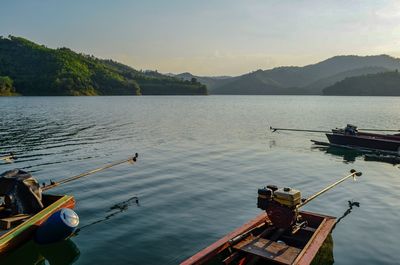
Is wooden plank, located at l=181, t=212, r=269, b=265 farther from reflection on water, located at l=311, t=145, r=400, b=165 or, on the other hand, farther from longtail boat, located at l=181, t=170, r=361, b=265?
reflection on water, located at l=311, t=145, r=400, b=165

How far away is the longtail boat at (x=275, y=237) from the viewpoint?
1084 centimetres

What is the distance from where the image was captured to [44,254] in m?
13.9

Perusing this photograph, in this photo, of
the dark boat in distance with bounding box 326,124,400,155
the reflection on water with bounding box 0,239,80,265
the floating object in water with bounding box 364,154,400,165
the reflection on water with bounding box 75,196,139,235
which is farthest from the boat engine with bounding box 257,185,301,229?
the dark boat in distance with bounding box 326,124,400,155

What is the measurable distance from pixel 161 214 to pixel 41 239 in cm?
583

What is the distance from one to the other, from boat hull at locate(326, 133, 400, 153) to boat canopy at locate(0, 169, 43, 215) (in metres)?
32.9

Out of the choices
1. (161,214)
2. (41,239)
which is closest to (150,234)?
(161,214)

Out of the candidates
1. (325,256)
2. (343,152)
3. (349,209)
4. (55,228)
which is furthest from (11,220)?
(343,152)

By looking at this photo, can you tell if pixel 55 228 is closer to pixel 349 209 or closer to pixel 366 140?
pixel 349 209

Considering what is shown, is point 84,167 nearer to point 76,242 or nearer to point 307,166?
point 76,242

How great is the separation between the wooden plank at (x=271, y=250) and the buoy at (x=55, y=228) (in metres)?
6.66

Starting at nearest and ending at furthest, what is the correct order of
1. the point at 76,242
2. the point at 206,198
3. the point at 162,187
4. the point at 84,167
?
the point at 76,242
the point at 206,198
the point at 162,187
the point at 84,167

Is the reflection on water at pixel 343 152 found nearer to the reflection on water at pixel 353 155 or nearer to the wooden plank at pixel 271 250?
the reflection on water at pixel 353 155

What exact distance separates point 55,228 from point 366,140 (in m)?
33.2

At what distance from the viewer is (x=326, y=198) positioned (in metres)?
21.2
